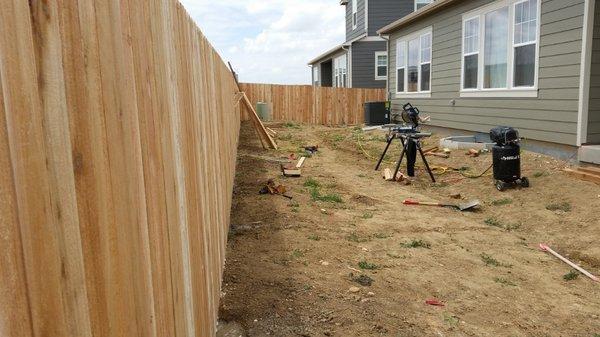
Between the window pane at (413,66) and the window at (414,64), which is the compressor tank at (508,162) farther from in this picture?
the window pane at (413,66)

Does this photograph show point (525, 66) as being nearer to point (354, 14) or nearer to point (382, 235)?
point (382, 235)

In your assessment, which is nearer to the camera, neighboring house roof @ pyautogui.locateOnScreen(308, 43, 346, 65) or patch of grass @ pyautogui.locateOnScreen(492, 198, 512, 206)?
patch of grass @ pyautogui.locateOnScreen(492, 198, 512, 206)

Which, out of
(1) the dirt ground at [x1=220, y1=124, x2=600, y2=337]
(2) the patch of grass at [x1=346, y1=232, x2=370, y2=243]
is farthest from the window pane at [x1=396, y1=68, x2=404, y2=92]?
(2) the patch of grass at [x1=346, y1=232, x2=370, y2=243]

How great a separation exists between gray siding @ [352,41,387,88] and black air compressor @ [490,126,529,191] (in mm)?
17099

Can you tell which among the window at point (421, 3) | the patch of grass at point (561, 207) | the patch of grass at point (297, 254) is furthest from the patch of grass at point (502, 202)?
the window at point (421, 3)

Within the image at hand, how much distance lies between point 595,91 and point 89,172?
9230 mm

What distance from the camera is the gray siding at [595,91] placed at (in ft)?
27.6

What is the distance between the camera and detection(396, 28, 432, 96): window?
1594 cm

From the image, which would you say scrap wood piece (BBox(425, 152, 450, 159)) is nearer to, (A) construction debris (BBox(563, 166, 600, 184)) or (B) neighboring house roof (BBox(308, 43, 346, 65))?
(A) construction debris (BBox(563, 166, 600, 184))

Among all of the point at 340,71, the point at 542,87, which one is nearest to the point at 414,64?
the point at 542,87

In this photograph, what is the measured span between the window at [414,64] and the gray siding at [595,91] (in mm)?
7190

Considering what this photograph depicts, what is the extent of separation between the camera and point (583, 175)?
26.8 feet

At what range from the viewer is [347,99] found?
2412cm

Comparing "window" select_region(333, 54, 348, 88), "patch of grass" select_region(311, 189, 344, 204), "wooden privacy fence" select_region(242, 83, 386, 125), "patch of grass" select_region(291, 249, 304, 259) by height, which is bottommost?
"patch of grass" select_region(311, 189, 344, 204)
